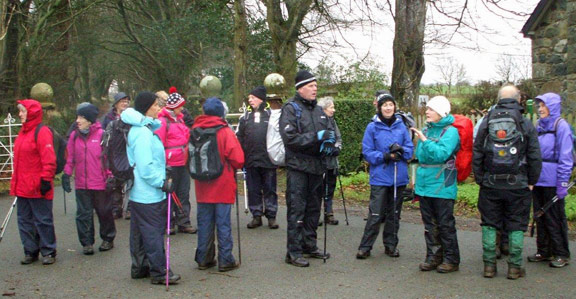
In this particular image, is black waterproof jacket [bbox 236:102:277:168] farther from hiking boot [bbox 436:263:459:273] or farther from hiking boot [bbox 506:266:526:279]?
hiking boot [bbox 506:266:526:279]

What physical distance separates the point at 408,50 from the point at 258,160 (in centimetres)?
783

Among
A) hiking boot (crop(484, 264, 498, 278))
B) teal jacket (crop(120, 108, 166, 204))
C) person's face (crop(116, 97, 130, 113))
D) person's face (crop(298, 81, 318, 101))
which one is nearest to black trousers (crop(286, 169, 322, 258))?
person's face (crop(298, 81, 318, 101))

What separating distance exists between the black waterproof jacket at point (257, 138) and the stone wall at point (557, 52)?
9006 mm

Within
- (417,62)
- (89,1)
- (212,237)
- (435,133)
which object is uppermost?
(89,1)

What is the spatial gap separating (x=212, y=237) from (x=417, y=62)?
988 centimetres

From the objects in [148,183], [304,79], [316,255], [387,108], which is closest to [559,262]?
[387,108]

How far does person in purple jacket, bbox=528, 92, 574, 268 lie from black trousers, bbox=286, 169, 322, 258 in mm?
2404

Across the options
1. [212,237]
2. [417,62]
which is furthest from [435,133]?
[417,62]

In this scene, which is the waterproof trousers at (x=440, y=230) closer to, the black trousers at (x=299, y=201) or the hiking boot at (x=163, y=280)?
the black trousers at (x=299, y=201)

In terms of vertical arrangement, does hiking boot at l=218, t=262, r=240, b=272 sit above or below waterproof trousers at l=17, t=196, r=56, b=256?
below

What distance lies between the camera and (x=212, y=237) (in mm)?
6141

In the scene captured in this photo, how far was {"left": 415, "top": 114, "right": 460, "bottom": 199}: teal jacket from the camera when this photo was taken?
5.89 metres

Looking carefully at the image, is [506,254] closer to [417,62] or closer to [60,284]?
[60,284]

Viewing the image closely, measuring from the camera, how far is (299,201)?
6301mm
